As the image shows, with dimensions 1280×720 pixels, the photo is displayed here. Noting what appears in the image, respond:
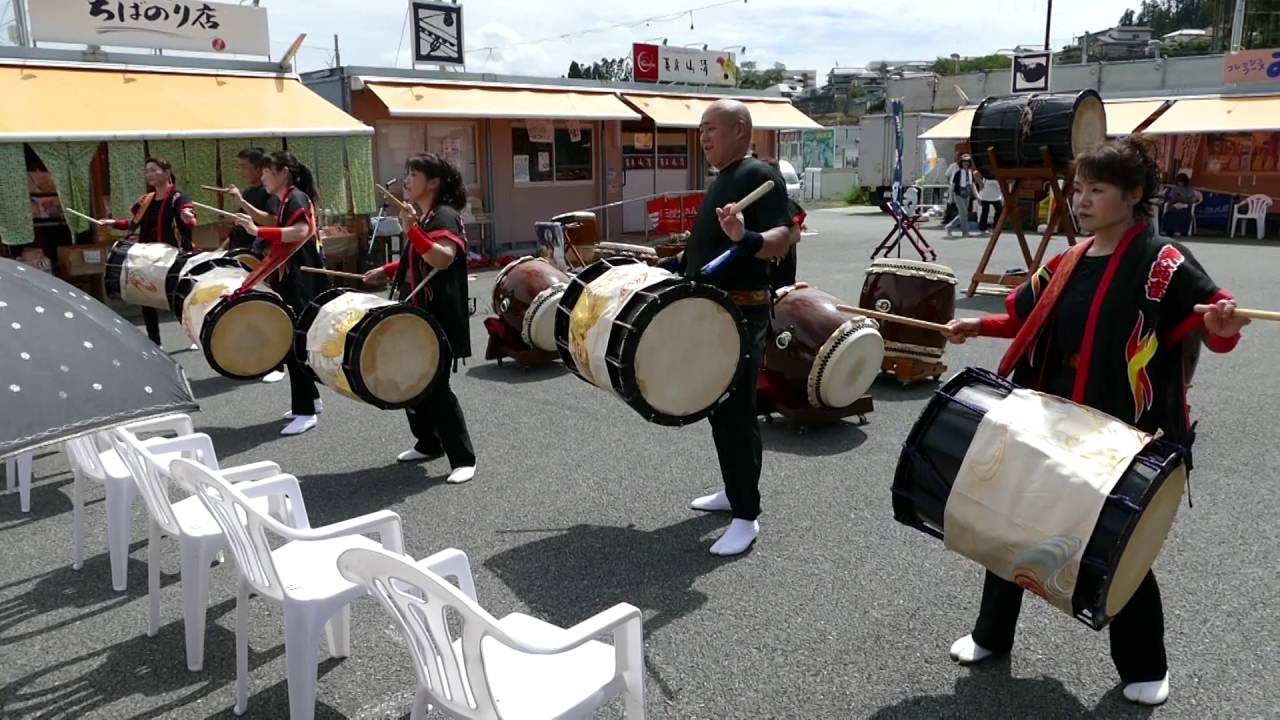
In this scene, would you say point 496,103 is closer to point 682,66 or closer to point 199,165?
point 199,165

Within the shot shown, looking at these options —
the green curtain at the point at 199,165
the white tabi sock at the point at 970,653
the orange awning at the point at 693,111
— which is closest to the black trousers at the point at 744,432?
the white tabi sock at the point at 970,653

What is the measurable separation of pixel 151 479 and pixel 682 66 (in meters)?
15.6

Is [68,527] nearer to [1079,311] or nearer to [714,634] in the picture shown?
[714,634]

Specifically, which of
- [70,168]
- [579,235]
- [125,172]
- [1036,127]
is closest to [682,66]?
[579,235]

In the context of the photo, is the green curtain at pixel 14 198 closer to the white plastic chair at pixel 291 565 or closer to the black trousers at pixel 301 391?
the black trousers at pixel 301 391

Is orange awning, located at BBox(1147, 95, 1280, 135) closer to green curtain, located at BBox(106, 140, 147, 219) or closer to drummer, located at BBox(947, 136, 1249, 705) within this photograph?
green curtain, located at BBox(106, 140, 147, 219)

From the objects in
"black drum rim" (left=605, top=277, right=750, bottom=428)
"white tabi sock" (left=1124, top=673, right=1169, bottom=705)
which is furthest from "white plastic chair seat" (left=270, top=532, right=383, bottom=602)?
"white tabi sock" (left=1124, top=673, right=1169, bottom=705)

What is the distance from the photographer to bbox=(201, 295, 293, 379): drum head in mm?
4949

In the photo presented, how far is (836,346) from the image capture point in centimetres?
512

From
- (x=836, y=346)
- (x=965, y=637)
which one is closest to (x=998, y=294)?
(x=836, y=346)

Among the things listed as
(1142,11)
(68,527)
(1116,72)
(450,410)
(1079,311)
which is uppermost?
(1142,11)

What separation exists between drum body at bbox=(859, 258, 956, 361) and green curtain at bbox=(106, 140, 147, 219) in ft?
24.8

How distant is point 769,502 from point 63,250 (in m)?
8.74

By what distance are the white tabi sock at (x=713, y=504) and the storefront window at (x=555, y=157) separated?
1105 centimetres
